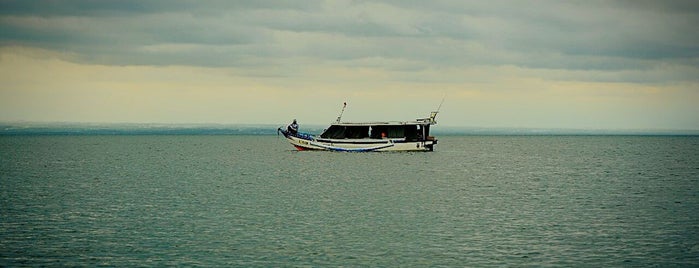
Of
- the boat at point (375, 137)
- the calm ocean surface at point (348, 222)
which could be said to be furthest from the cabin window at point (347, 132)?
the calm ocean surface at point (348, 222)

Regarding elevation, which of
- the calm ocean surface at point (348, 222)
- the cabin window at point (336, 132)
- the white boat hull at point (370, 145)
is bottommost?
the calm ocean surface at point (348, 222)

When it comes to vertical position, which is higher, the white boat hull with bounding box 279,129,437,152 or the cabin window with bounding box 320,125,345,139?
the cabin window with bounding box 320,125,345,139

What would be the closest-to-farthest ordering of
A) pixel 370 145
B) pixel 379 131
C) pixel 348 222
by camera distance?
pixel 348 222, pixel 379 131, pixel 370 145

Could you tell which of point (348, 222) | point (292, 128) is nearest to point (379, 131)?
point (292, 128)

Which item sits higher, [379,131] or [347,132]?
[379,131]

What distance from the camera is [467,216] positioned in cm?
4091

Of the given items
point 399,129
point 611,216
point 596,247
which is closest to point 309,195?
point 611,216

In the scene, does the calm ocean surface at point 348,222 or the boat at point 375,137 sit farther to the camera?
the boat at point 375,137

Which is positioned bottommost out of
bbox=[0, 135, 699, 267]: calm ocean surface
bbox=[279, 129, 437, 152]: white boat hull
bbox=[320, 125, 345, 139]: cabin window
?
bbox=[0, 135, 699, 267]: calm ocean surface

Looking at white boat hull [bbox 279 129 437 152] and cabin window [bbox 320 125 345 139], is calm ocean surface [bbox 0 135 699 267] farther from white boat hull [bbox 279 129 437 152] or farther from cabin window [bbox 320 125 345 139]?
cabin window [bbox 320 125 345 139]

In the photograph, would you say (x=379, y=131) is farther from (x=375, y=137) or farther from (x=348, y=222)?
(x=348, y=222)

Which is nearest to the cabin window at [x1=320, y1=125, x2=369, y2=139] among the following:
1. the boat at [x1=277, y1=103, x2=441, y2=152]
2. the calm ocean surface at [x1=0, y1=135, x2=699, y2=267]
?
the boat at [x1=277, y1=103, x2=441, y2=152]

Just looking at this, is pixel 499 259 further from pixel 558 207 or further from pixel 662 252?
pixel 558 207

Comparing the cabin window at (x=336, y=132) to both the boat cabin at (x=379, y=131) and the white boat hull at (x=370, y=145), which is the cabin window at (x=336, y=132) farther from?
the white boat hull at (x=370, y=145)
